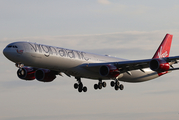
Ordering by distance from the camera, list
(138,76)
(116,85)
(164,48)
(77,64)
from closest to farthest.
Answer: (77,64) → (116,85) → (138,76) → (164,48)

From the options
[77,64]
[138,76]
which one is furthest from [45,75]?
[138,76]

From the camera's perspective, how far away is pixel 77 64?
49.8 metres

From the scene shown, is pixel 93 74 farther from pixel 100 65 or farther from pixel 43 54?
pixel 43 54

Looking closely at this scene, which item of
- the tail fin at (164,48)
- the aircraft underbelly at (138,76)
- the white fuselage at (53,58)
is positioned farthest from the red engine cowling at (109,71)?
the tail fin at (164,48)

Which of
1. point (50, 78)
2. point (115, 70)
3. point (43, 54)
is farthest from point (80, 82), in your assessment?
point (43, 54)

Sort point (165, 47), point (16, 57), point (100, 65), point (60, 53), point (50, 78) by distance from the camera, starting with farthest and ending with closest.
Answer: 1. point (165, 47)
2. point (50, 78)
3. point (100, 65)
4. point (60, 53)
5. point (16, 57)

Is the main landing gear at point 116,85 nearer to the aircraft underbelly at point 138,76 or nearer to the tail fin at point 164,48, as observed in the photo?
the aircraft underbelly at point 138,76

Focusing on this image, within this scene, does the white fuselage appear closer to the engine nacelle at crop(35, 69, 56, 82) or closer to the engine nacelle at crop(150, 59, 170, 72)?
the engine nacelle at crop(35, 69, 56, 82)

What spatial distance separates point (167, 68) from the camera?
48.5 metres

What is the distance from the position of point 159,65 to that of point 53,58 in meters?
14.0

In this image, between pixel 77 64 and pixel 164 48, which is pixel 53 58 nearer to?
pixel 77 64

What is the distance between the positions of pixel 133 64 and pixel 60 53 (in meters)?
10.9

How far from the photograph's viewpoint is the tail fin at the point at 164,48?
64.4 m

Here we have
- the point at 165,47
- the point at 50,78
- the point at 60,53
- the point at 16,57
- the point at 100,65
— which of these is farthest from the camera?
the point at 165,47
